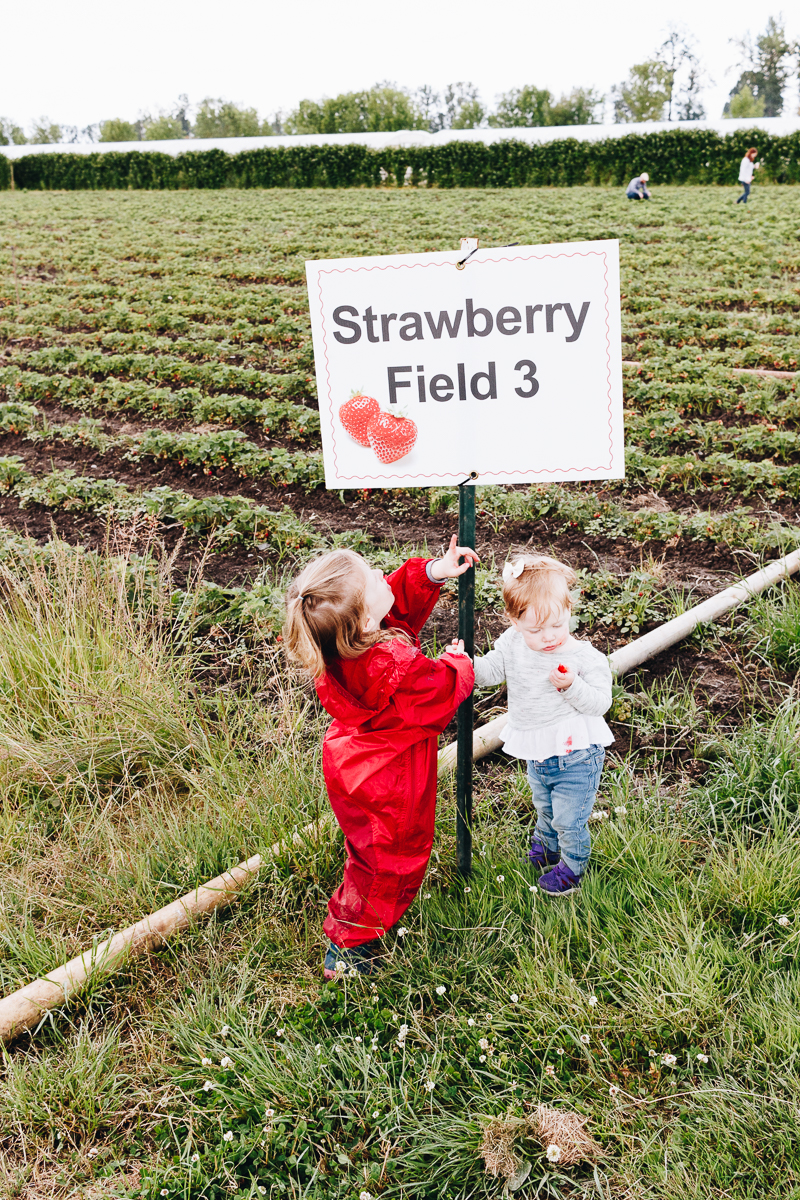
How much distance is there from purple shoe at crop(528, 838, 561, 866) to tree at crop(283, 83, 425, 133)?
72.7 m

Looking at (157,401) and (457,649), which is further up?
(157,401)

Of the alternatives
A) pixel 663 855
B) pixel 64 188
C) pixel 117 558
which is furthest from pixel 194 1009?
pixel 64 188

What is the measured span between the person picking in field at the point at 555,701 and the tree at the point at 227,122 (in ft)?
270

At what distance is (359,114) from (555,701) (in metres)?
75.1

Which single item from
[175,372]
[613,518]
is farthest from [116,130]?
[613,518]

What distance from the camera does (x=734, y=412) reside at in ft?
22.1

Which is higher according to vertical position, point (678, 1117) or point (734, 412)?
point (734, 412)

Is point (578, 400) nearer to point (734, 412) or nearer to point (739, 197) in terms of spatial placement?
point (734, 412)

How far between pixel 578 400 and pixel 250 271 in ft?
43.7

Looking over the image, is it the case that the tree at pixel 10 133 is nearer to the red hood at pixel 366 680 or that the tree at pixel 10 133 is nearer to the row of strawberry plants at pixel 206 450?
the row of strawberry plants at pixel 206 450

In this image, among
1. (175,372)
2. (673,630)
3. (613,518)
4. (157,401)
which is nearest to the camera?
(673,630)

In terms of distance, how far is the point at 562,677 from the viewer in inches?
87.9

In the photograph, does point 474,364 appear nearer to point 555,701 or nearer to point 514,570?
point 514,570

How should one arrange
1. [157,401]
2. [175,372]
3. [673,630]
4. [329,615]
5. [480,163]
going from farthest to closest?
[480,163]
[175,372]
[157,401]
[673,630]
[329,615]
